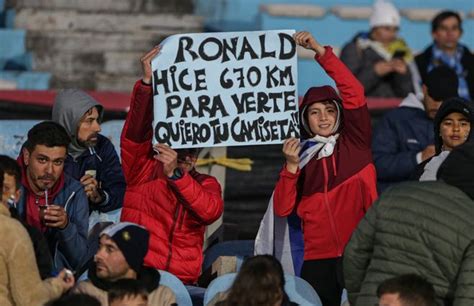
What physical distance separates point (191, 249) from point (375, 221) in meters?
1.94

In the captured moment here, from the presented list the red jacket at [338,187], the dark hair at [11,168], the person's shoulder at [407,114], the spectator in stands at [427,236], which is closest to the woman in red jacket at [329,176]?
the red jacket at [338,187]

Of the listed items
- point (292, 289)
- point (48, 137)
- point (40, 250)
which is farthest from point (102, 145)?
point (292, 289)

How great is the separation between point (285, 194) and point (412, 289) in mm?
2042

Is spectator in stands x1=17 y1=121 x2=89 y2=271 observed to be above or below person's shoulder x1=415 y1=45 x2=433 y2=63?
below

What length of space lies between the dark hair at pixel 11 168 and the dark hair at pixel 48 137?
809 mm

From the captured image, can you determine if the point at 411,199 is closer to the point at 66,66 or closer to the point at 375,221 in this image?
the point at 375,221

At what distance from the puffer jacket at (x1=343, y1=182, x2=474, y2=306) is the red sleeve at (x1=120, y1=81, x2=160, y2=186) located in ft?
6.94

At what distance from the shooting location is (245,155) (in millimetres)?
15961

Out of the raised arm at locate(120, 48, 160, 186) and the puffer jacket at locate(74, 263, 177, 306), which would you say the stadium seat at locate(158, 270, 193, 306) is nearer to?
the puffer jacket at locate(74, 263, 177, 306)

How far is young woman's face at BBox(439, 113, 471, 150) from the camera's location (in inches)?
468

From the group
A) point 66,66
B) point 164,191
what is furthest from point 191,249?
point 66,66

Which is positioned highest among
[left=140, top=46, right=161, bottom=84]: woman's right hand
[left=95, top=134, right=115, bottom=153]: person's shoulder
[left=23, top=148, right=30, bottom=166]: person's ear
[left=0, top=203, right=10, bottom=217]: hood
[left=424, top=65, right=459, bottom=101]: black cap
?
[left=140, top=46, right=161, bottom=84]: woman's right hand

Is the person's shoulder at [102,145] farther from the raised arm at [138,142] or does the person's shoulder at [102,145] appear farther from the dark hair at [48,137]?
the dark hair at [48,137]

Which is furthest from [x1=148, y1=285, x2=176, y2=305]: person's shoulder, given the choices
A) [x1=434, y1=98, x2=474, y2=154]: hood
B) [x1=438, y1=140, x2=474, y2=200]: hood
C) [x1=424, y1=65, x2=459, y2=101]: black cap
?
[x1=424, y1=65, x2=459, y2=101]: black cap
